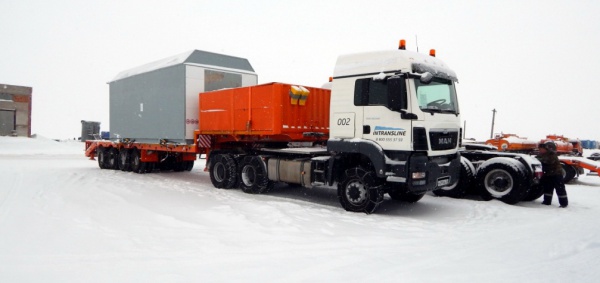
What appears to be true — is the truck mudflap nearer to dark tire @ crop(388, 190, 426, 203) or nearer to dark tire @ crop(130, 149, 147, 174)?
dark tire @ crop(388, 190, 426, 203)

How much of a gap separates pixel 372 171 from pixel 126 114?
11.4m

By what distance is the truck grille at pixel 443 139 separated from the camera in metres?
8.11

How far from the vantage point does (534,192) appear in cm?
1019

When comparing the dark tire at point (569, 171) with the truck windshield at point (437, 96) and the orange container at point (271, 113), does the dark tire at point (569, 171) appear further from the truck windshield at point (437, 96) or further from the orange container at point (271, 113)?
the orange container at point (271, 113)

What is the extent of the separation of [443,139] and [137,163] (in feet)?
39.8

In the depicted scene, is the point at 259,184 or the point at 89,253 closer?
the point at 89,253

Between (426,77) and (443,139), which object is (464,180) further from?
(426,77)

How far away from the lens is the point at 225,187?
471 inches

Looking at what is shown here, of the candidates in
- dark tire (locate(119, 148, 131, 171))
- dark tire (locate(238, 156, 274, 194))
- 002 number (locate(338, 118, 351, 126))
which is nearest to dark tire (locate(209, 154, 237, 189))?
dark tire (locate(238, 156, 274, 194))

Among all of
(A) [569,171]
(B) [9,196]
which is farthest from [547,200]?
(B) [9,196]

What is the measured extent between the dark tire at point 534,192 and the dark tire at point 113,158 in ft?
50.7

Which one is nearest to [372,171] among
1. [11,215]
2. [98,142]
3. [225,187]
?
[225,187]

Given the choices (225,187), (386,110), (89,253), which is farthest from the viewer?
(225,187)

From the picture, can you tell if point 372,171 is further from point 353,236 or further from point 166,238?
point 166,238
